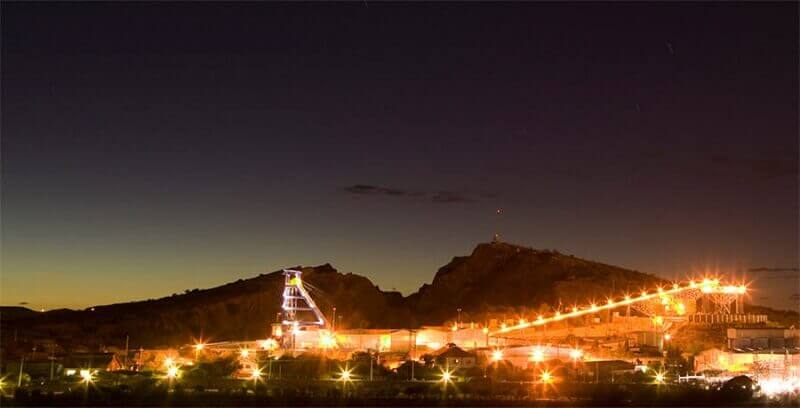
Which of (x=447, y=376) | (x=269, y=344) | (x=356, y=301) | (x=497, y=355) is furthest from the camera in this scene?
(x=356, y=301)

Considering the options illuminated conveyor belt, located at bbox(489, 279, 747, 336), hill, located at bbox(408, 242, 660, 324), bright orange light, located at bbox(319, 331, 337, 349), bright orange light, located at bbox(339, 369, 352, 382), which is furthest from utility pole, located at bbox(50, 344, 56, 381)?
hill, located at bbox(408, 242, 660, 324)

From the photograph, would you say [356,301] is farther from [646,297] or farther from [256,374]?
[256,374]

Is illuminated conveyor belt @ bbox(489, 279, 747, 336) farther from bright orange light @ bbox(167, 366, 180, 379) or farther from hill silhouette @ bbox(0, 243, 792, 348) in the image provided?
bright orange light @ bbox(167, 366, 180, 379)

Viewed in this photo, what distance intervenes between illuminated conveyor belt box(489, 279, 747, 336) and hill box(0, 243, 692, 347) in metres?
7.39

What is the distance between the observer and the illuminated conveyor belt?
180 ft

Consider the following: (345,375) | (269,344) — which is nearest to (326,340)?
(269,344)

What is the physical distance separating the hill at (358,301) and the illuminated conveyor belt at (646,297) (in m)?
7.39

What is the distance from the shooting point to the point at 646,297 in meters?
57.4

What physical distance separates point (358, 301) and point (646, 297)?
2705 centimetres

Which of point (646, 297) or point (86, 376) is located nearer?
point (86, 376)

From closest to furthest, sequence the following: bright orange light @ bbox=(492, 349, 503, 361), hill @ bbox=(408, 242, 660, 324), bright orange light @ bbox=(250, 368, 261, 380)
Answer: bright orange light @ bbox=(250, 368, 261, 380)
bright orange light @ bbox=(492, 349, 503, 361)
hill @ bbox=(408, 242, 660, 324)

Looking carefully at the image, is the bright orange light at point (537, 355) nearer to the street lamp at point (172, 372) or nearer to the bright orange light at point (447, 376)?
the bright orange light at point (447, 376)

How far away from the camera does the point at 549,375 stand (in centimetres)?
3928

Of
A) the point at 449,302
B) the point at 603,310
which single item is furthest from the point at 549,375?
the point at 449,302
